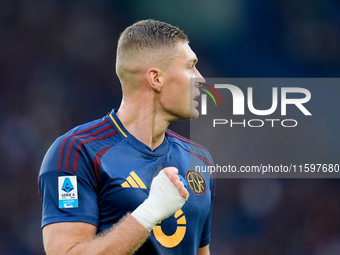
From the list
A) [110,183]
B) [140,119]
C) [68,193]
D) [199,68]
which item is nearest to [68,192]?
[68,193]

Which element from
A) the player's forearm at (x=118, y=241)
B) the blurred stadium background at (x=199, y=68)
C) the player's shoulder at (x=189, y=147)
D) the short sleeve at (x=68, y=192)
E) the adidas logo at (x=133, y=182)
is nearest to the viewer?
the player's forearm at (x=118, y=241)

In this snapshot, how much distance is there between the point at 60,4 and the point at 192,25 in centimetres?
212

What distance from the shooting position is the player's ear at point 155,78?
321cm

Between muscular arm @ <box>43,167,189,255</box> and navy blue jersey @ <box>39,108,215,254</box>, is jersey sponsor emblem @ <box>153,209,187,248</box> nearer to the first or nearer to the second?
navy blue jersey @ <box>39,108,215,254</box>

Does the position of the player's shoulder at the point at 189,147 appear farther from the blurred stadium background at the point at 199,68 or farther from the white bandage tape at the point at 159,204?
the blurred stadium background at the point at 199,68

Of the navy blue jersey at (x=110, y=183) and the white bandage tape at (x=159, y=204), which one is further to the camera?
the navy blue jersey at (x=110, y=183)

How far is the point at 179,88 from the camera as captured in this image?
322cm

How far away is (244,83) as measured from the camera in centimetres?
851

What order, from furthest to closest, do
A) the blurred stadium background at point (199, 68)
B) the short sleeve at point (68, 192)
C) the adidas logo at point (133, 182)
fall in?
the blurred stadium background at point (199, 68) → the adidas logo at point (133, 182) → the short sleeve at point (68, 192)

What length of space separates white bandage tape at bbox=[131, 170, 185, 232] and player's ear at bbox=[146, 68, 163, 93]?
658 mm

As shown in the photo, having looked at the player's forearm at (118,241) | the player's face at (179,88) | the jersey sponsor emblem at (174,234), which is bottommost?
the jersey sponsor emblem at (174,234)

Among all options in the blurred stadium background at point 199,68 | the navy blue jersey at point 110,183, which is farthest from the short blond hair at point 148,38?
the blurred stadium background at point 199,68

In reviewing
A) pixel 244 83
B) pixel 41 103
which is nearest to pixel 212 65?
pixel 244 83

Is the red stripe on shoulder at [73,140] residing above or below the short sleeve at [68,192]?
above
